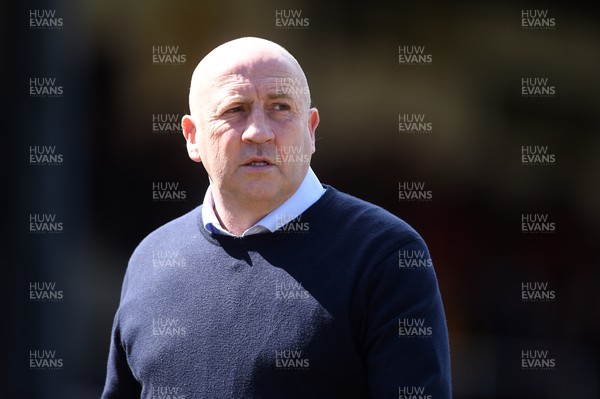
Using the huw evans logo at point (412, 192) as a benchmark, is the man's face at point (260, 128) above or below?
above

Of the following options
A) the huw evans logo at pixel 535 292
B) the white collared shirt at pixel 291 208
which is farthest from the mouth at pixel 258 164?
the huw evans logo at pixel 535 292

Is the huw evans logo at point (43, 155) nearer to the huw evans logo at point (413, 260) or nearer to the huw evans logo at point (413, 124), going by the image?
the huw evans logo at point (413, 124)

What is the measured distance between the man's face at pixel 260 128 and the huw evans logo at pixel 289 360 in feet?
1.30

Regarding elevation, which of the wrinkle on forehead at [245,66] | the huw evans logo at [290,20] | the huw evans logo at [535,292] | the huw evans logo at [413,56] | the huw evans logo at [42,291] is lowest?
the huw evans logo at [535,292]

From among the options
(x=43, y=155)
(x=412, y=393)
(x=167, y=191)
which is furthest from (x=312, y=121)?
(x=167, y=191)

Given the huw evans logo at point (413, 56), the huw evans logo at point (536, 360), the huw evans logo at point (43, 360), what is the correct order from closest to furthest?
the huw evans logo at point (43, 360) < the huw evans logo at point (536, 360) < the huw evans logo at point (413, 56)

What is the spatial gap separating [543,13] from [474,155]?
2.86 feet

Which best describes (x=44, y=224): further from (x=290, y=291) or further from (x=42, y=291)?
(x=290, y=291)

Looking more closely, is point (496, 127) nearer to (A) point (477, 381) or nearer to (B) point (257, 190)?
(A) point (477, 381)

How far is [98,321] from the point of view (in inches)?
205

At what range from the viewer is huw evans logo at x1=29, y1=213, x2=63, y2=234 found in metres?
4.84

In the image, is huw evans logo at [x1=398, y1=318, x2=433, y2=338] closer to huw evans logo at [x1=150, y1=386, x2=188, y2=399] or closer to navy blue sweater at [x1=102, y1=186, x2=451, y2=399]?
navy blue sweater at [x1=102, y1=186, x2=451, y2=399]

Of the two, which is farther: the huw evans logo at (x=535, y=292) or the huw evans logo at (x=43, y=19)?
the huw evans logo at (x=535, y=292)

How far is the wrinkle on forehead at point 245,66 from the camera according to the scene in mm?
2256
